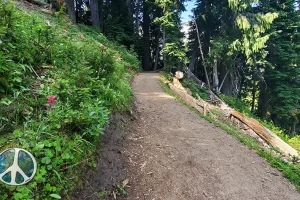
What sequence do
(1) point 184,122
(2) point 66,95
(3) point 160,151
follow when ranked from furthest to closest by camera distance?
1. (1) point 184,122
2. (3) point 160,151
3. (2) point 66,95

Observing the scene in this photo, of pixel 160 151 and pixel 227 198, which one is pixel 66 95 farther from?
pixel 227 198

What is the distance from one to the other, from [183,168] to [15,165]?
274cm

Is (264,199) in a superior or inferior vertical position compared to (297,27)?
inferior

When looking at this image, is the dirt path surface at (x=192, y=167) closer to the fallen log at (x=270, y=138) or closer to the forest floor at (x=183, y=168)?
the forest floor at (x=183, y=168)

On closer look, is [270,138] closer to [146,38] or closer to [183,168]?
[183,168]

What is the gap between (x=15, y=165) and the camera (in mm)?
1555

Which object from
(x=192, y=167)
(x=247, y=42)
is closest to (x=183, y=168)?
(x=192, y=167)

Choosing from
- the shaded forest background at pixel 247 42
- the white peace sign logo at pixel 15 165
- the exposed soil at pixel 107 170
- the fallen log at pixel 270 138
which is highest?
the shaded forest background at pixel 247 42

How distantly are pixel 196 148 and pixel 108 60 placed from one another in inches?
102

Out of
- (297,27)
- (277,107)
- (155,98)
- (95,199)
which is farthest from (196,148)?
(297,27)

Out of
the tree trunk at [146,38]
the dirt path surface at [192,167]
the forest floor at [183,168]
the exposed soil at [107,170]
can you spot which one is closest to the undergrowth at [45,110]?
the exposed soil at [107,170]

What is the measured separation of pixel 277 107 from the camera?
49.8 feet

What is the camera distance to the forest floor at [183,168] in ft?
10.4

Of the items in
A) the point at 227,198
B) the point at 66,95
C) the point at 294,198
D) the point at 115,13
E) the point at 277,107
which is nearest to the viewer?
the point at 66,95
